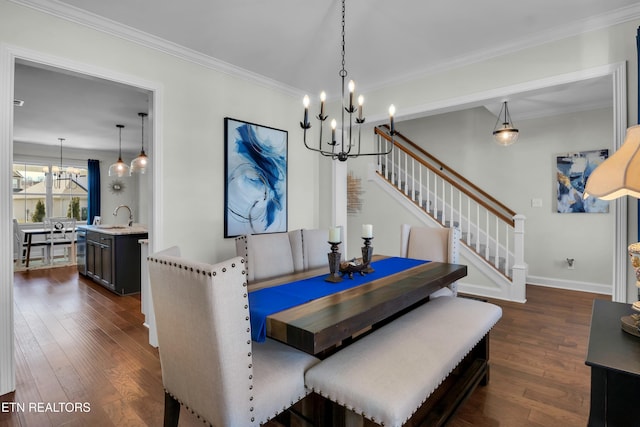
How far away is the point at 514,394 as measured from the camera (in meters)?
2.13

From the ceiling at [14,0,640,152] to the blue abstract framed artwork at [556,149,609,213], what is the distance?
944 millimetres

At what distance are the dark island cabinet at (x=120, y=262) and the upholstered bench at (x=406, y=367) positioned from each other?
3.95m

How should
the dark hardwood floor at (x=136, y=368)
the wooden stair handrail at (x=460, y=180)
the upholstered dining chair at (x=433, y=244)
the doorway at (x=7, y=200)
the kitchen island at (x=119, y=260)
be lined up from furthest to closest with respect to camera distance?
1. the wooden stair handrail at (x=460, y=180)
2. the kitchen island at (x=119, y=260)
3. the upholstered dining chair at (x=433, y=244)
4. the doorway at (x=7, y=200)
5. the dark hardwood floor at (x=136, y=368)

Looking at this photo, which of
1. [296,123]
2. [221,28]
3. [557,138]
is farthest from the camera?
[557,138]

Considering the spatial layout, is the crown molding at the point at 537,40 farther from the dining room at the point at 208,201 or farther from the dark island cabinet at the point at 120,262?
the dark island cabinet at the point at 120,262

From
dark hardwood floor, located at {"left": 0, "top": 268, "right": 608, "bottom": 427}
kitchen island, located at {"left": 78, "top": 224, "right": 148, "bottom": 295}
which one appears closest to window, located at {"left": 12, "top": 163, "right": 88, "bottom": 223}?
kitchen island, located at {"left": 78, "top": 224, "right": 148, "bottom": 295}

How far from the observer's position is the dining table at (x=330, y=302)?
1.34 meters

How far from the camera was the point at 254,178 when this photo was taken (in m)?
3.61

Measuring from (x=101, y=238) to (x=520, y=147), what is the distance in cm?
643

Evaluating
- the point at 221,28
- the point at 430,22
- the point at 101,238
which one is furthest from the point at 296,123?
the point at 101,238

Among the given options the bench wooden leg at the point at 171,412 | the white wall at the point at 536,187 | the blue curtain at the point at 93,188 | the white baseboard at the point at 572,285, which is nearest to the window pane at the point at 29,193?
the blue curtain at the point at 93,188

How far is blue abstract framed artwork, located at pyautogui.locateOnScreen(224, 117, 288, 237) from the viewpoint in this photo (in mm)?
3390

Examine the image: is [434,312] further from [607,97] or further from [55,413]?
[607,97]

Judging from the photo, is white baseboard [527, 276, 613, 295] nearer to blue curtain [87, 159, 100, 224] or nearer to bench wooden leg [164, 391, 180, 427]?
bench wooden leg [164, 391, 180, 427]
